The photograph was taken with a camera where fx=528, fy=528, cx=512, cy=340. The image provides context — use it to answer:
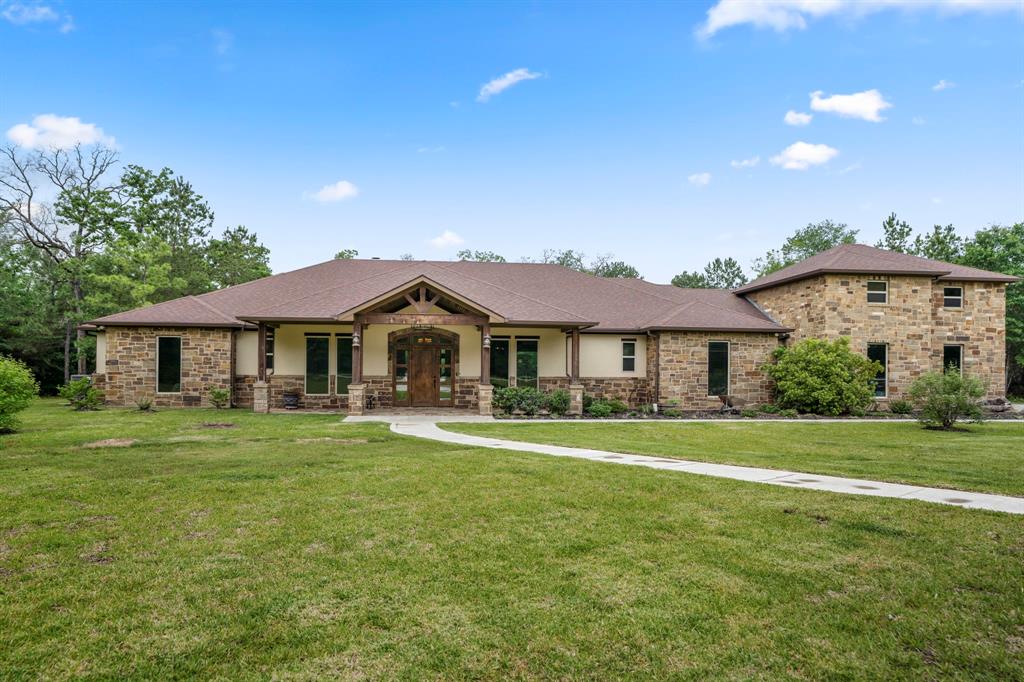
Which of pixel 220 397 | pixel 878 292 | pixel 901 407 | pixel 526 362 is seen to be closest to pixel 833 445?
pixel 901 407

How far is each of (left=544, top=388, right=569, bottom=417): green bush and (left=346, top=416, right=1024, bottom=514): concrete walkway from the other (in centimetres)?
562

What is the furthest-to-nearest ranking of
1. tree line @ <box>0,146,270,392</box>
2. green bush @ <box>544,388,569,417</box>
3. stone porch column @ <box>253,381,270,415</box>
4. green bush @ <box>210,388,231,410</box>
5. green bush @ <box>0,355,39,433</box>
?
tree line @ <box>0,146,270,392</box> < green bush @ <box>210,388,231,410</box> < green bush @ <box>544,388,569,417</box> < stone porch column @ <box>253,381,270,415</box> < green bush @ <box>0,355,39,433</box>


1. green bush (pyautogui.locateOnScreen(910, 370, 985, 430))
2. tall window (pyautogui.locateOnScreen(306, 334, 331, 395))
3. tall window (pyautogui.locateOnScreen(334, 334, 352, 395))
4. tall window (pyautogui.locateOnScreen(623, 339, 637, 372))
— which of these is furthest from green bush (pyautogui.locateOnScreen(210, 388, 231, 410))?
green bush (pyautogui.locateOnScreen(910, 370, 985, 430))

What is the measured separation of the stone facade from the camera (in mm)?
18859

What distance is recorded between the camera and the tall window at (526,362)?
1928 cm

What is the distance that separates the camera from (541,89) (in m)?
21.9

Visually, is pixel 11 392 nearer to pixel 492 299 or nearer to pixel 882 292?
pixel 492 299

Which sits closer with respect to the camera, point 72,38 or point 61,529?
point 61,529

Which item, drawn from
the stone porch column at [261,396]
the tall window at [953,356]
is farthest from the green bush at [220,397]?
the tall window at [953,356]

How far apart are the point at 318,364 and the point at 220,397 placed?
3289 millimetres

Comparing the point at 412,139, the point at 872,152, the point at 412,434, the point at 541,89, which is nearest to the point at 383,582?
the point at 412,434

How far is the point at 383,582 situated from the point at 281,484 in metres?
3.65

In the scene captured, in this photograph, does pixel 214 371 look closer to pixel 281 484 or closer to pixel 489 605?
pixel 281 484

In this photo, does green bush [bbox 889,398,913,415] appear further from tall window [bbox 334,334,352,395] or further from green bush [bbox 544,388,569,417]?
tall window [bbox 334,334,352,395]
